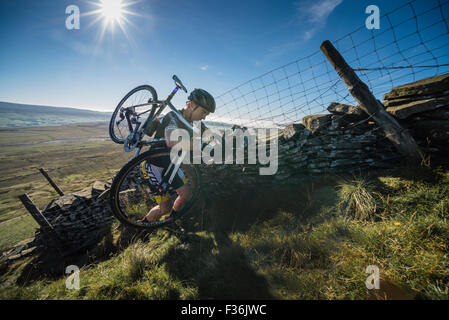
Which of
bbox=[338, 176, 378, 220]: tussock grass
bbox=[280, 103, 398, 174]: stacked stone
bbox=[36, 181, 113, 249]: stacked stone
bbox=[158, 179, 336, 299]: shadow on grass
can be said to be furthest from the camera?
bbox=[36, 181, 113, 249]: stacked stone

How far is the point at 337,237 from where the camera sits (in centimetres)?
242

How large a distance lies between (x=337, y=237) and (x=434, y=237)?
1032mm

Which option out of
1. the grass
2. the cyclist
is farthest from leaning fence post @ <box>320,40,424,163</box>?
the cyclist

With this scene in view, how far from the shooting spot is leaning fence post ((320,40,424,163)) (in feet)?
9.27

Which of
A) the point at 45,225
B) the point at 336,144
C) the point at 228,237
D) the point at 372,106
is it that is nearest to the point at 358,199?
the point at 336,144

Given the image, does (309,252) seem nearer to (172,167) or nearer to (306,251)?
(306,251)

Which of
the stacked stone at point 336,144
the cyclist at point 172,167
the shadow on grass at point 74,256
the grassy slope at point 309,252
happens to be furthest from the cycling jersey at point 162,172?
the stacked stone at point 336,144

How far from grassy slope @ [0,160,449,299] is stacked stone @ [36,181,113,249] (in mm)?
2403

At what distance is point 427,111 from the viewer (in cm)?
284

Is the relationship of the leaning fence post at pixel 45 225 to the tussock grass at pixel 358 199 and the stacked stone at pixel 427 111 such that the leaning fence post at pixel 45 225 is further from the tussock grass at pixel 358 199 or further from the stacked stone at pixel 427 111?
the stacked stone at pixel 427 111

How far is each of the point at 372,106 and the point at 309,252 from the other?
2.92 metres

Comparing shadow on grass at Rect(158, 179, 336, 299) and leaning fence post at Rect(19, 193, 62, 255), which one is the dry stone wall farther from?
shadow on grass at Rect(158, 179, 336, 299)
